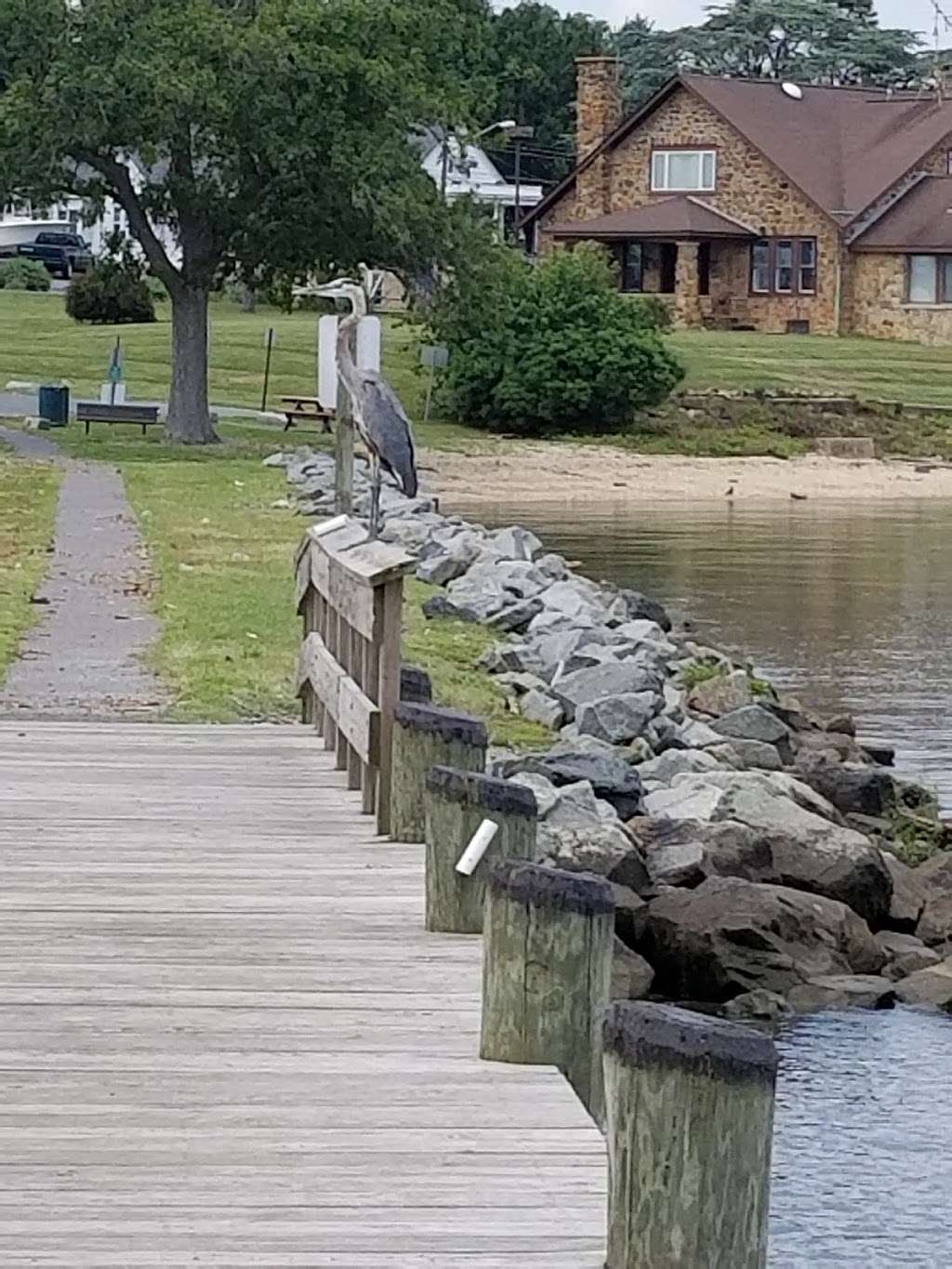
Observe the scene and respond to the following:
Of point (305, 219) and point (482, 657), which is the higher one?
point (305, 219)

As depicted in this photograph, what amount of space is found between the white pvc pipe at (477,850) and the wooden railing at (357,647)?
145 centimetres

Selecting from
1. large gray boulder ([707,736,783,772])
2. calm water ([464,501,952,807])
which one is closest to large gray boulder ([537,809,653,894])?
large gray boulder ([707,736,783,772])

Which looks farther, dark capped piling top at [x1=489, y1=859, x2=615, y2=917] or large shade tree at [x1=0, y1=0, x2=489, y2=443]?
large shade tree at [x1=0, y1=0, x2=489, y2=443]

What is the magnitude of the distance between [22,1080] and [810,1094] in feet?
15.1

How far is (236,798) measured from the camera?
10516 millimetres

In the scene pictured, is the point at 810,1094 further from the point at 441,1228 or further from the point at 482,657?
the point at 482,657

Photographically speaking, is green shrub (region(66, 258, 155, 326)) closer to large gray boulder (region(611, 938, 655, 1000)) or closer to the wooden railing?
the wooden railing

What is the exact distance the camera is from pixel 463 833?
26.2 feet

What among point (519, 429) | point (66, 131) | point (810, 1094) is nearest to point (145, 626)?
point (810, 1094)

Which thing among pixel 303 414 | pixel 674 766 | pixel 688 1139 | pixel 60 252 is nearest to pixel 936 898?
pixel 674 766

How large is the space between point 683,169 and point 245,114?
3188 cm

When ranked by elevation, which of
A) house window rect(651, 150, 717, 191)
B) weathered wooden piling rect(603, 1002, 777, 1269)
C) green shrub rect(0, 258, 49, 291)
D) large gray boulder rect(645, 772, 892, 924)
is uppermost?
house window rect(651, 150, 717, 191)

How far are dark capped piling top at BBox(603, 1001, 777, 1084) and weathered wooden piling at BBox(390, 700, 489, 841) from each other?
13.1 feet

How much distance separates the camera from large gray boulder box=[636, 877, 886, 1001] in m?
11.6
